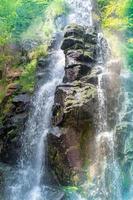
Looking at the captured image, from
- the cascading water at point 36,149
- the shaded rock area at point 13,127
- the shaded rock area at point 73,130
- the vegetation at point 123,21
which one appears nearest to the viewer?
the shaded rock area at point 73,130

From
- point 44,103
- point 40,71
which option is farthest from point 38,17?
point 44,103

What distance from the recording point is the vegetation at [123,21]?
722 inches

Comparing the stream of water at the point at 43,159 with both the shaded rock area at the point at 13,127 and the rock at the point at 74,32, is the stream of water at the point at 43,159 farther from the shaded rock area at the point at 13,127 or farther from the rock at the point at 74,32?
the rock at the point at 74,32

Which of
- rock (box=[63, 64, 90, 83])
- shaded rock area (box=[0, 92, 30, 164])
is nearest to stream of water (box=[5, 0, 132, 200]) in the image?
shaded rock area (box=[0, 92, 30, 164])

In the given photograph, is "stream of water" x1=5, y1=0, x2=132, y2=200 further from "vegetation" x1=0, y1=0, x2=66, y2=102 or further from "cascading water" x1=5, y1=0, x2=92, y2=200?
"vegetation" x1=0, y1=0, x2=66, y2=102

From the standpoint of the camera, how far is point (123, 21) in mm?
19719

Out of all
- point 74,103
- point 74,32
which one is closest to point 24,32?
point 74,32

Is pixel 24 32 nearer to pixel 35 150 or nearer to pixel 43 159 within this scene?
pixel 35 150

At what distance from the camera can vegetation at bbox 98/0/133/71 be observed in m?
18.3

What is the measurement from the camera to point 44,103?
1656cm

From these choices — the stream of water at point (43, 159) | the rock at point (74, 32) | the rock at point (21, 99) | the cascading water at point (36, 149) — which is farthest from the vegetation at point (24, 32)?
the rock at point (74, 32)

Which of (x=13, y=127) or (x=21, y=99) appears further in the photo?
(x=21, y=99)

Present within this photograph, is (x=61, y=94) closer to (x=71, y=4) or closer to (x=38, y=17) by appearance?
(x=38, y=17)

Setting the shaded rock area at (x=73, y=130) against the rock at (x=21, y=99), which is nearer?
the shaded rock area at (x=73, y=130)
